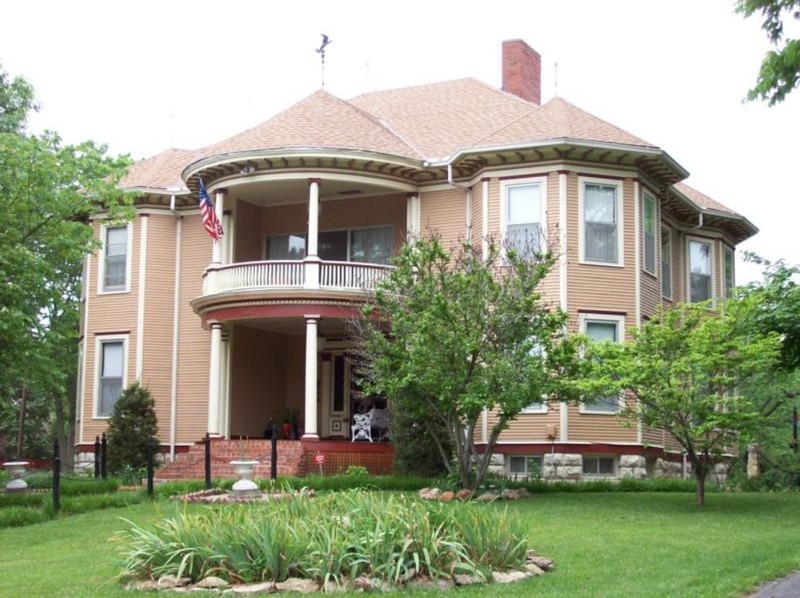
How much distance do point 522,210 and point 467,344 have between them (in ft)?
22.2

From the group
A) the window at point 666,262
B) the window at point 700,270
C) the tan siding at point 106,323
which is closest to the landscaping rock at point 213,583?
the tan siding at point 106,323

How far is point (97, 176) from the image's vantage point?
21.5 meters

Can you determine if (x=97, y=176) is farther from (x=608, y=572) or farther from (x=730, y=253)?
(x=730, y=253)

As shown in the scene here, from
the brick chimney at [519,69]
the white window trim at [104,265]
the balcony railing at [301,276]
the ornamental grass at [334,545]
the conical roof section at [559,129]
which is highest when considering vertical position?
the brick chimney at [519,69]

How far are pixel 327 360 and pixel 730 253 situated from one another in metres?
11.4

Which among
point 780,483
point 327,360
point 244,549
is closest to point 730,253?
point 780,483

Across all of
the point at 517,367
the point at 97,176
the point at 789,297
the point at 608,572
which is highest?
the point at 97,176

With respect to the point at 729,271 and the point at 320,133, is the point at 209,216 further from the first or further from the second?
the point at 729,271

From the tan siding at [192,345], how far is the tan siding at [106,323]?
1.21m

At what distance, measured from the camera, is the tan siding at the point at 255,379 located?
2747cm

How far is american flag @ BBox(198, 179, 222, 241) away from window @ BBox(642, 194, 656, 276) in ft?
31.8

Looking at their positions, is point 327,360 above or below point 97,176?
below

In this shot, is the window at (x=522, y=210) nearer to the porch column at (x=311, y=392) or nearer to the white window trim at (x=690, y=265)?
the porch column at (x=311, y=392)

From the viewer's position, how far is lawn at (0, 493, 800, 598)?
10.1 meters
